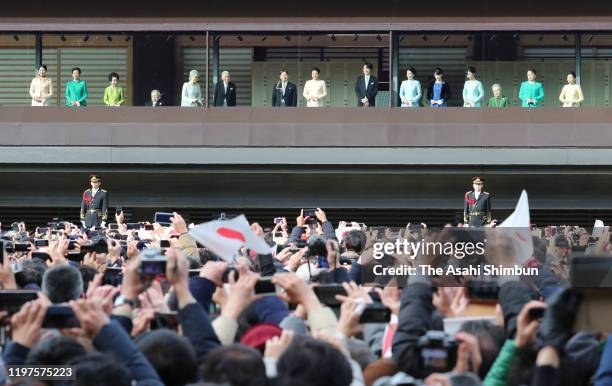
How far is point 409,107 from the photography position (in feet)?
108

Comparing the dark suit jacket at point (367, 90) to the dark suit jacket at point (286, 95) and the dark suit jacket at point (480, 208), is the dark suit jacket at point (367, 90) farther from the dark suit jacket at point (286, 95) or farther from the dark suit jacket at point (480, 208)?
the dark suit jacket at point (480, 208)

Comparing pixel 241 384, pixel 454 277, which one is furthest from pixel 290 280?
pixel 454 277

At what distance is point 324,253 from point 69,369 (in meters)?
4.34

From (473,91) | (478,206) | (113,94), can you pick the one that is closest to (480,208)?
(478,206)

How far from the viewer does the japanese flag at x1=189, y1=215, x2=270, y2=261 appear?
7.87m

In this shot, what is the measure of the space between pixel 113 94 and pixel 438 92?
803cm

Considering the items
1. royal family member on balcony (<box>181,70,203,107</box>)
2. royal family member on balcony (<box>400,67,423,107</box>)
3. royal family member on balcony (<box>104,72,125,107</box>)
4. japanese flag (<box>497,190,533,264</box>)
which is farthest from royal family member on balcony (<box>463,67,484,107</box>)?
japanese flag (<box>497,190,533,264</box>)

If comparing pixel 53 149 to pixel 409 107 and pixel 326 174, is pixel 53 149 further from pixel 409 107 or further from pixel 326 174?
pixel 409 107

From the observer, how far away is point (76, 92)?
1313 inches

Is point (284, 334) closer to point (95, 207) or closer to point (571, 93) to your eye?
point (95, 207)

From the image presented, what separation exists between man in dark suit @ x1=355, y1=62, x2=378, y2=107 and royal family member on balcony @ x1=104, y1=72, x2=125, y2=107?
19.3 feet

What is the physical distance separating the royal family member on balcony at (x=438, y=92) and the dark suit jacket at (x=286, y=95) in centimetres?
331
